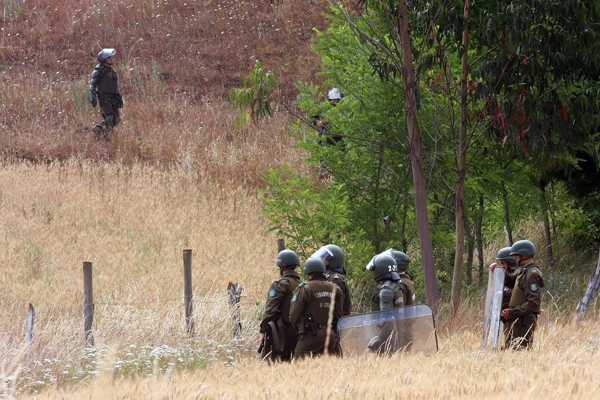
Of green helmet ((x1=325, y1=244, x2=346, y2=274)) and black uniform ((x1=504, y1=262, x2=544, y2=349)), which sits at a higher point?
green helmet ((x1=325, y1=244, x2=346, y2=274))

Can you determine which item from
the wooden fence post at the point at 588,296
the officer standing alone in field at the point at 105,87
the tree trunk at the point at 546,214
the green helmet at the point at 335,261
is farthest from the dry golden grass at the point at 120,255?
the tree trunk at the point at 546,214

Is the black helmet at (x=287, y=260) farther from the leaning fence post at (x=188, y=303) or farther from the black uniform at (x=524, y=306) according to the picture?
the leaning fence post at (x=188, y=303)

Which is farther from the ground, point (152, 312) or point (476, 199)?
point (476, 199)

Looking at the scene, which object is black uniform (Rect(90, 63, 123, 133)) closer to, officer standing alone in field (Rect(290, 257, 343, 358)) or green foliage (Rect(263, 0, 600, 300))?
green foliage (Rect(263, 0, 600, 300))

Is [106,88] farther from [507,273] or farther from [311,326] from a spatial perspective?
[311,326]

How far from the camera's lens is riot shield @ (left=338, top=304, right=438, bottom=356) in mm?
10789

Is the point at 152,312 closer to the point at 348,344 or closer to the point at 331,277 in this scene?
the point at 331,277

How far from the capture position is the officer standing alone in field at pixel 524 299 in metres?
12.4

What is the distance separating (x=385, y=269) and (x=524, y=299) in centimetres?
164

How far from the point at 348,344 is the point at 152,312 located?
680 centimetres

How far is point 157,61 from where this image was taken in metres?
38.8

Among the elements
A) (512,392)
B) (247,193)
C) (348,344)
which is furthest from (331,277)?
(247,193)

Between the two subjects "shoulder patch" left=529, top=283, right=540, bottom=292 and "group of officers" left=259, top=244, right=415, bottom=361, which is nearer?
"group of officers" left=259, top=244, right=415, bottom=361

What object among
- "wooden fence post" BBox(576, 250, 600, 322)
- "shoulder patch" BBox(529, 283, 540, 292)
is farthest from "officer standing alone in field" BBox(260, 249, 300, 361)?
"wooden fence post" BBox(576, 250, 600, 322)
